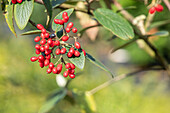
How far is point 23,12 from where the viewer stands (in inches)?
18.6

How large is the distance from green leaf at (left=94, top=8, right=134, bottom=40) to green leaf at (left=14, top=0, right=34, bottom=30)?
18cm

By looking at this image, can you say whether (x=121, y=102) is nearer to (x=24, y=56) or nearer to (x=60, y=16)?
(x=24, y=56)

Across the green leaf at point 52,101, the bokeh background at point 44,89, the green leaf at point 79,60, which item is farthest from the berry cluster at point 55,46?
the bokeh background at point 44,89

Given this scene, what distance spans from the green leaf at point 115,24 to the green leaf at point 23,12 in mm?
176

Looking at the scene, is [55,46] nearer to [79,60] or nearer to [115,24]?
[79,60]

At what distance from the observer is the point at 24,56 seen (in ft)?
7.07

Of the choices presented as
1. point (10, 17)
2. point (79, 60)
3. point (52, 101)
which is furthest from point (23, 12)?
point (52, 101)

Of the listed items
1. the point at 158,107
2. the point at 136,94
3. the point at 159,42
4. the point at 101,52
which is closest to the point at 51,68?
the point at 136,94

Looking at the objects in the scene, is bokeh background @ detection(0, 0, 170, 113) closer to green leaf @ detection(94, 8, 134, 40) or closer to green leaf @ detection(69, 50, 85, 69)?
green leaf @ detection(94, 8, 134, 40)

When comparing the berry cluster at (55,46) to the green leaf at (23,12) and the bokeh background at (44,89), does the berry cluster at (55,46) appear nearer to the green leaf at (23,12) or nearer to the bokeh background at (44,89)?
the green leaf at (23,12)

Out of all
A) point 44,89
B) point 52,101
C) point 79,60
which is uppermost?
point 79,60

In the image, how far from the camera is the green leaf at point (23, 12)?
1.53 feet

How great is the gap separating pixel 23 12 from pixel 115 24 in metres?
0.22

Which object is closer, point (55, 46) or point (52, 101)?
point (55, 46)
